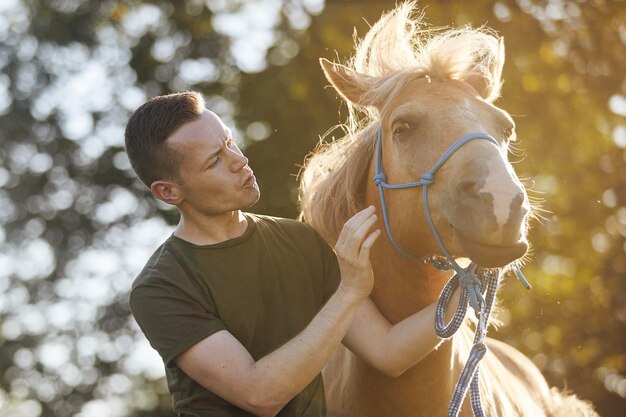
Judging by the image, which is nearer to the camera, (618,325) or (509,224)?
(509,224)

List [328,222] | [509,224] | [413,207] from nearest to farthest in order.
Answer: [509,224]
[413,207]
[328,222]

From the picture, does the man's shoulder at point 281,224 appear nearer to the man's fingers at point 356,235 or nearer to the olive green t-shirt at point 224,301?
the olive green t-shirt at point 224,301

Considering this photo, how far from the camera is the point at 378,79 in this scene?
3.60 m

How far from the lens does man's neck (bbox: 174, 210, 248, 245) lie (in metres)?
3.21

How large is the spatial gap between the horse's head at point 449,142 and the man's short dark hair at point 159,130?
725 millimetres

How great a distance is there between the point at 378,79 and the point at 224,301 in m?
1.13

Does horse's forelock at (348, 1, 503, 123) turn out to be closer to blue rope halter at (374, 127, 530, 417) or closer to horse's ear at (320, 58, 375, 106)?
horse's ear at (320, 58, 375, 106)

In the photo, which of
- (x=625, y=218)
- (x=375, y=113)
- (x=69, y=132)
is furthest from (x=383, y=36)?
(x=69, y=132)

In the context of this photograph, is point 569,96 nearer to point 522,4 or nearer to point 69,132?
point 522,4

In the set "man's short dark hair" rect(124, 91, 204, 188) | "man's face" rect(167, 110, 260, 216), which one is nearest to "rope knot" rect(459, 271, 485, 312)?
"man's face" rect(167, 110, 260, 216)

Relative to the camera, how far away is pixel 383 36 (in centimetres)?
383

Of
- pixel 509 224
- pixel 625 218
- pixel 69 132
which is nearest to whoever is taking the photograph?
pixel 509 224

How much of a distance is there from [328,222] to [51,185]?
11206 millimetres

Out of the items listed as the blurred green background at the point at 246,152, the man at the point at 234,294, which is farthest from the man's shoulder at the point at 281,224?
the blurred green background at the point at 246,152
